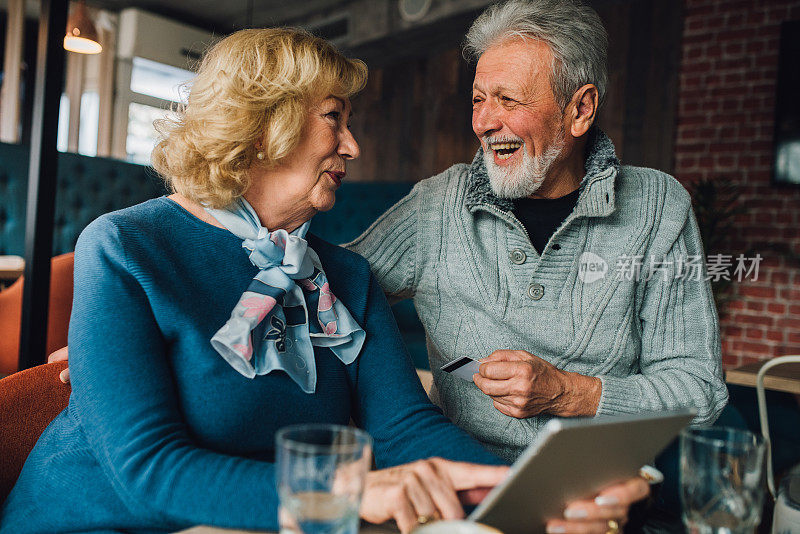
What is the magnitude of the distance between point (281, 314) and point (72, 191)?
11.0 ft

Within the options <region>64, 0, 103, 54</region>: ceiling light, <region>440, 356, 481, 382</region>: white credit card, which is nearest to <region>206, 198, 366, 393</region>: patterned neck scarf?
<region>440, 356, 481, 382</region>: white credit card

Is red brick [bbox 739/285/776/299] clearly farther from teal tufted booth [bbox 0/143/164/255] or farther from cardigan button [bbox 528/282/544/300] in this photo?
teal tufted booth [bbox 0/143/164/255]

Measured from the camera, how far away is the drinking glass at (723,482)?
0.69m

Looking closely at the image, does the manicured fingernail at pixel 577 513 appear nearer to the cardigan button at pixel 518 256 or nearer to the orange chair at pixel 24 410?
the cardigan button at pixel 518 256

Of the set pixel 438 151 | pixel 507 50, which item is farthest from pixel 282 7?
pixel 507 50

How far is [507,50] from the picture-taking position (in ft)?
5.35

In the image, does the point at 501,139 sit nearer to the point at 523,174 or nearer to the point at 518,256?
the point at 523,174

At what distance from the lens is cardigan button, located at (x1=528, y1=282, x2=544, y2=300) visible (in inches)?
61.3

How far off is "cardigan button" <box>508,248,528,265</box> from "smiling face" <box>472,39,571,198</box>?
15 centimetres

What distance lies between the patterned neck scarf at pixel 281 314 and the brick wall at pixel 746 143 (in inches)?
155

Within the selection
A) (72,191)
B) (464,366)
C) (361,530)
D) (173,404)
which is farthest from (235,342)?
(72,191)

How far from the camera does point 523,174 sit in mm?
1618

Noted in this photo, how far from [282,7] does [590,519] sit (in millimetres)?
7132

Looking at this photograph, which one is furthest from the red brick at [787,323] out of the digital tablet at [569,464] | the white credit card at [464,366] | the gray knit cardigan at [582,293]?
the digital tablet at [569,464]
